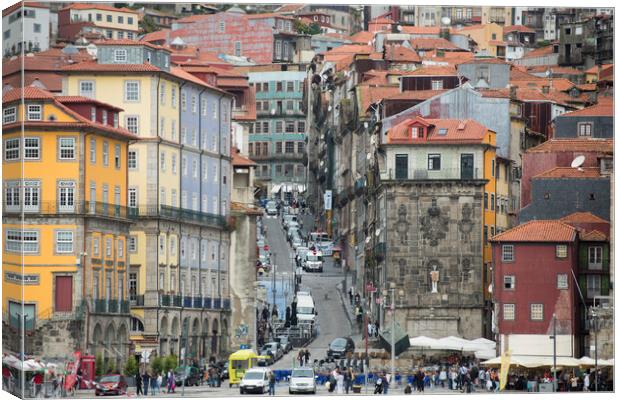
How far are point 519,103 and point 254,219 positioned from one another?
359 inches

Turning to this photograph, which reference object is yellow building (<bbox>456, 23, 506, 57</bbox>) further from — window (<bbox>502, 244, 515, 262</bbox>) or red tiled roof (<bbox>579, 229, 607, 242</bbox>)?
red tiled roof (<bbox>579, 229, 607, 242</bbox>)

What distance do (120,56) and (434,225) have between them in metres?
10.7

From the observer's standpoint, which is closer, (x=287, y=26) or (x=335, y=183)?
(x=335, y=183)

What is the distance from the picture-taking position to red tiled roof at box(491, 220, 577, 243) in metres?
78.9

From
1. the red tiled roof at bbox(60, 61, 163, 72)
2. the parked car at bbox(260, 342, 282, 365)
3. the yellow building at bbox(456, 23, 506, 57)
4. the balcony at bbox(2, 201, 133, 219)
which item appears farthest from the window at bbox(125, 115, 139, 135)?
the yellow building at bbox(456, 23, 506, 57)

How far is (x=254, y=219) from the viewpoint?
8294 centimetres

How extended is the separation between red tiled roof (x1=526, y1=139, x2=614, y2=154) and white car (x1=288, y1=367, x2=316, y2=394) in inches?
425

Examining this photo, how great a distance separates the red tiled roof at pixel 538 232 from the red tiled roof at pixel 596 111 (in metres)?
3.33

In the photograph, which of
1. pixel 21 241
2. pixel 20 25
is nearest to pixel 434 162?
pixel 21 241

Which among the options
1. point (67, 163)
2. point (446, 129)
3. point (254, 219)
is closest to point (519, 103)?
point (446, 129)

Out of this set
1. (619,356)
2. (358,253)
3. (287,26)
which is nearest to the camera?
(619,356)

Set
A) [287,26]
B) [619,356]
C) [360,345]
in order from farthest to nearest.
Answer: [287,26] → [360,345] → [619,356]

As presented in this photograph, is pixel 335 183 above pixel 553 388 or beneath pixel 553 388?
above

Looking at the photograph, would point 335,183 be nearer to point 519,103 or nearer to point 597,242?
point 519,103
